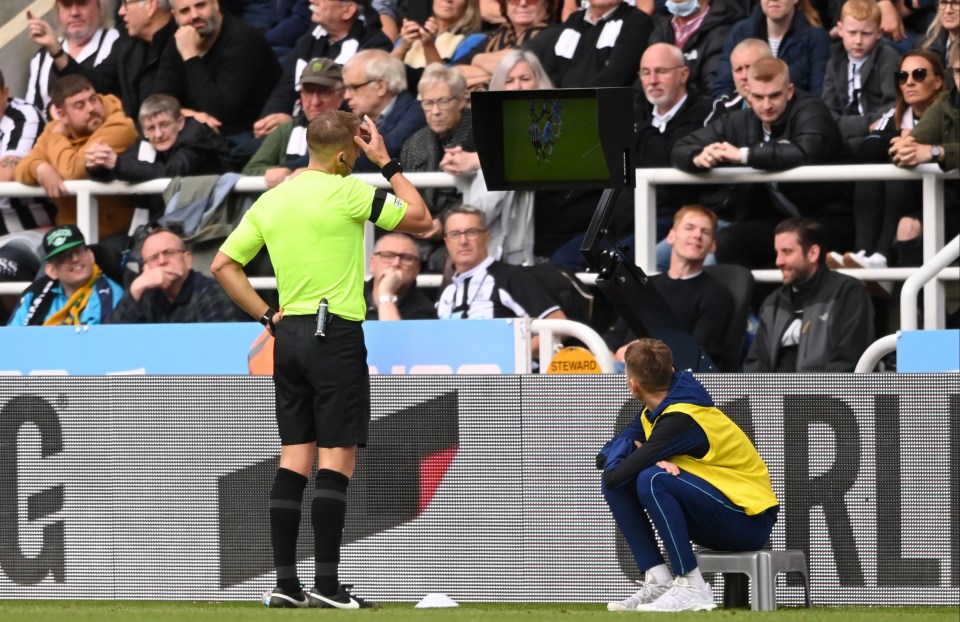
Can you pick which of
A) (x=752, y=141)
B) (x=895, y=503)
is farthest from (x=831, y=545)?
(x=752, y=141)

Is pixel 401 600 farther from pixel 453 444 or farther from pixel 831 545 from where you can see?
pixel 831 545

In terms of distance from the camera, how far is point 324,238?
6777 mm

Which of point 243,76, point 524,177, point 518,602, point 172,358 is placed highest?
point 243,76

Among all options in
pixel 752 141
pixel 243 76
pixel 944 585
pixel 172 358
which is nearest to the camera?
pixel 944 585

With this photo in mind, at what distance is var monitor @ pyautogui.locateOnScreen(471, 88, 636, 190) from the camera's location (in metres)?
7.08

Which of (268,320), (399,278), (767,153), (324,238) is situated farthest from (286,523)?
(767,153)

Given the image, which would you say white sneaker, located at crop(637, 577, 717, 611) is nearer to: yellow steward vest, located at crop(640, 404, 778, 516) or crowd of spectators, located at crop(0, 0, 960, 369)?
yellow steward vest, located at crop(640, 404, 778, 516)

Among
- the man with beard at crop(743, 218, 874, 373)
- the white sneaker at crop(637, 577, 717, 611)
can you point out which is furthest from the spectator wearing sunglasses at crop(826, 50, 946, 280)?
the white sneaker at crop(637, 577, 717, 611)

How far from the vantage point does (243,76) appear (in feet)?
40.0

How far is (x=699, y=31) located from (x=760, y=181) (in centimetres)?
183

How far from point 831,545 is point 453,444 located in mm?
1618

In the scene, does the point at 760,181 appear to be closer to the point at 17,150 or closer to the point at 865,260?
the point at 865,260

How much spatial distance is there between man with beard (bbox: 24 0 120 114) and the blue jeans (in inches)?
283

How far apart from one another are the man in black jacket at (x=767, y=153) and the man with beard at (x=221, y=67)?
3.67m
